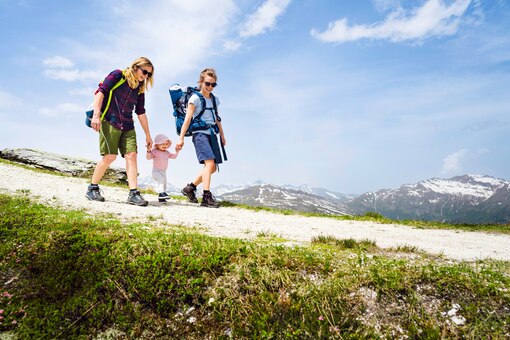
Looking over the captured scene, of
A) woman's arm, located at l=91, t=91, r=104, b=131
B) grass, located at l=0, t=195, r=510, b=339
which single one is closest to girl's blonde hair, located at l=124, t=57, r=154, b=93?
woman's arm, located at l=91, t=91, r=104, b=131

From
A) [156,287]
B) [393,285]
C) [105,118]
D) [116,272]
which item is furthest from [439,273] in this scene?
[105,118]

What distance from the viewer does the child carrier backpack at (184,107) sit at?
1179 cm

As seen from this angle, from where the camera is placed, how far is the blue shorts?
11750mm

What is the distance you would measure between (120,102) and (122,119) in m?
0.50

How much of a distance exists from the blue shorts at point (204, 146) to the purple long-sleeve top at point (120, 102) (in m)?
2.47

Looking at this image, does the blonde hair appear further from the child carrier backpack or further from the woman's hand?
the woman's hand

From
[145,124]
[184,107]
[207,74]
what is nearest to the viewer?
[145,124]

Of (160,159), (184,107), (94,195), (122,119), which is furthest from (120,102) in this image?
(160,159)

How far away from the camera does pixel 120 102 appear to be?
9641mm

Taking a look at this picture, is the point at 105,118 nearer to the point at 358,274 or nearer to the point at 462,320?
the point at 358,274

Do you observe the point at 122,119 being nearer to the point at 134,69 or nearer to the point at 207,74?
the point at 134,69

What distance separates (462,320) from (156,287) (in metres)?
3.29

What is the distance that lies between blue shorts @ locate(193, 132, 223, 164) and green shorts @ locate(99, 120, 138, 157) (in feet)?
8.02

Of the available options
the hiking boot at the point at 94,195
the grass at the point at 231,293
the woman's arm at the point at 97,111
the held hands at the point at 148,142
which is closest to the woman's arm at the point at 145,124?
the held hands at the point at 148,142
